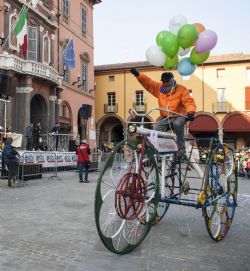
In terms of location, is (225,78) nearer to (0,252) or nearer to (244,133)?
(244,133)

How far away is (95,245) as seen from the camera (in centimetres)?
446

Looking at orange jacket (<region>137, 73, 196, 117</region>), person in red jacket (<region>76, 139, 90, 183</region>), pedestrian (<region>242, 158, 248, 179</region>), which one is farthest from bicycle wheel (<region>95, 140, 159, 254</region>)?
pedestrian (<region>242, 158, 248, 179</region>)

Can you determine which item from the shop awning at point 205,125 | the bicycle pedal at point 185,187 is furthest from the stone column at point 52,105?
the bicycle pedal at point 185,187

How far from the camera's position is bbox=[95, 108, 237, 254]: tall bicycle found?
393cm

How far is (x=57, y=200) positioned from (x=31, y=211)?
5.31 feet

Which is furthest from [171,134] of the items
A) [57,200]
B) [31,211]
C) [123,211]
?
[57,200]

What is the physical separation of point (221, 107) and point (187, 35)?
112 ft

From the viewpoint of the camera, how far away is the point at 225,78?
3834 centimetres

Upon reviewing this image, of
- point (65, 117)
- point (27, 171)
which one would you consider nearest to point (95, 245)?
point (27, 171)

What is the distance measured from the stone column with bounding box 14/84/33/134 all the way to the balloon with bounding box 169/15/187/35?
685 inches

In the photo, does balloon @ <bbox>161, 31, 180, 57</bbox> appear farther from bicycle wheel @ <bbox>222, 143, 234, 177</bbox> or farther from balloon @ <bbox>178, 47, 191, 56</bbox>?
bicycle wheel @ <bbox>222, 143, 234, 177</bbox>

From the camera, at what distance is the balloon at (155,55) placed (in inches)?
229

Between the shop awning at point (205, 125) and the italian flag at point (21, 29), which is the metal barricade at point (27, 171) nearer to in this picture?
the italian flag at point (21, 29)

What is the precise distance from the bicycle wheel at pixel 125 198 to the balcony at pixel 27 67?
1829cm
